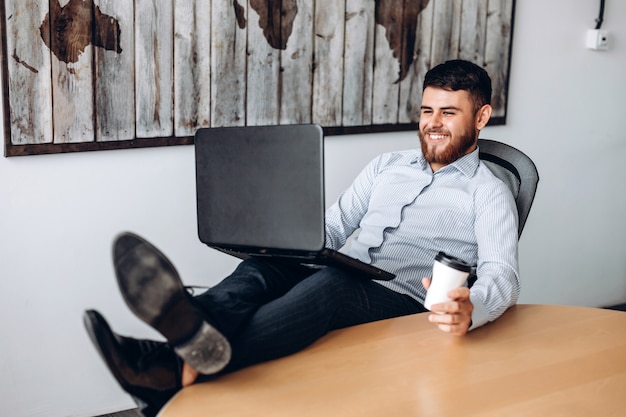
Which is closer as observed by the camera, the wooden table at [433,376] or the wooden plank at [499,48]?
the wooden table at [433,376]

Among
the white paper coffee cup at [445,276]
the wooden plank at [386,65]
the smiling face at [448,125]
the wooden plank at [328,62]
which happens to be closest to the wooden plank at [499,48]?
the wooden plank at [386,65]

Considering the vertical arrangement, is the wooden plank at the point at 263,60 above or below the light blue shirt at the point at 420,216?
above

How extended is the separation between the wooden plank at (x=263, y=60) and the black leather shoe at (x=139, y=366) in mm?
1333

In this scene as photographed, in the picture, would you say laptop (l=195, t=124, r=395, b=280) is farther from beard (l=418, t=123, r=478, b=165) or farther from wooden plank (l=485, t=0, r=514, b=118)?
wooden plank (l=485, t=0, r=514, b=118)

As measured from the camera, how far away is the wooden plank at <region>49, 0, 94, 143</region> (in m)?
2.14

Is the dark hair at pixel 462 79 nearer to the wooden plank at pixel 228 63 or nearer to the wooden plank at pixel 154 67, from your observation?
the wooden plank at pixel 228 63

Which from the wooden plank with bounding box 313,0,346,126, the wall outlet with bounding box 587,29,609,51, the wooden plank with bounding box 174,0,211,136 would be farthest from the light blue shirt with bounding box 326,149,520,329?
the wall outlet with bounding box 587,29,609,51

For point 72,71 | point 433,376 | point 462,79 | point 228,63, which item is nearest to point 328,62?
point 228,63

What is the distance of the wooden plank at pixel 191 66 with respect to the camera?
7.66 feet

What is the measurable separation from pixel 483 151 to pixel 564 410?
116cm

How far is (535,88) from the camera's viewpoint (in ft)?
10.4

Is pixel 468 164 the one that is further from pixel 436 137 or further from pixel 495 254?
pixel 495 254

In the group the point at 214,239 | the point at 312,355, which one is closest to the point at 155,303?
the point at 312,355

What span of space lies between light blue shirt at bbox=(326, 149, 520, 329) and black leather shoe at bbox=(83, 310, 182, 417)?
87cm
